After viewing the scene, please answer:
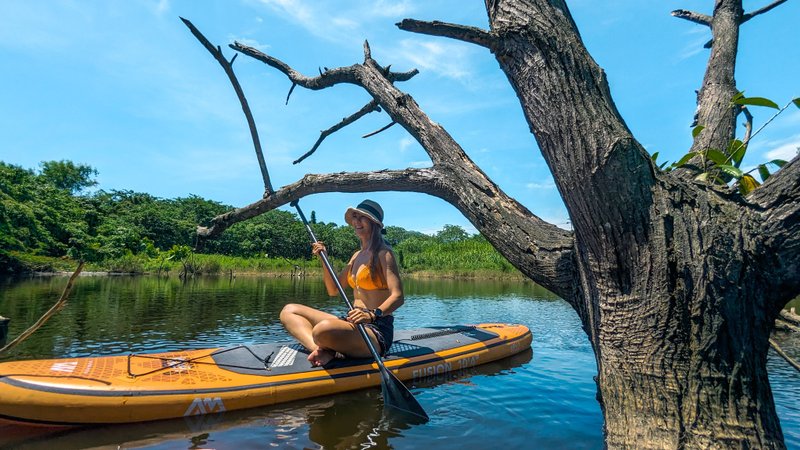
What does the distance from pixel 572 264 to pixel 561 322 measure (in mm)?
9388

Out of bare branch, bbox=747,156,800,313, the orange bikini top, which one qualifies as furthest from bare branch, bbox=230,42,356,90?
bare branch, bbox=747,156,800,313

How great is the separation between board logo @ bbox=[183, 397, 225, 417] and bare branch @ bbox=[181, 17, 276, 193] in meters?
1.92

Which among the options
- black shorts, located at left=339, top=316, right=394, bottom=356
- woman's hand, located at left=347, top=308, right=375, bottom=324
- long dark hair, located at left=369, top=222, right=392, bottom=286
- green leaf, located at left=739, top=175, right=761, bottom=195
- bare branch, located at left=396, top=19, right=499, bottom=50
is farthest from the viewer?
black shorts, located at left=339, top=316, right=394, bottom=356

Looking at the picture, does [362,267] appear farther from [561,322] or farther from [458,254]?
[458,254]

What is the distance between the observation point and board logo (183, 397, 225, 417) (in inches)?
157

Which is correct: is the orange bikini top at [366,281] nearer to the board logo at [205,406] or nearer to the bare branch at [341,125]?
the bare branch at [341,125]

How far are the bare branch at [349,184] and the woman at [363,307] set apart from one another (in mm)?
1252

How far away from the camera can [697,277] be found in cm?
162

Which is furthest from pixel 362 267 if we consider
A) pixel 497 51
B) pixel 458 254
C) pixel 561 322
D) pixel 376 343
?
pixel 458 254

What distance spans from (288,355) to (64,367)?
6.36 feet

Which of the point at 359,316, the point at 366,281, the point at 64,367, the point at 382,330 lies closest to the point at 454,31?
the point at 359,316

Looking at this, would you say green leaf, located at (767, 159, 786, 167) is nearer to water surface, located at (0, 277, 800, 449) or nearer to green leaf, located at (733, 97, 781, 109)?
green leaf, located at (733, 97, 781, 109)

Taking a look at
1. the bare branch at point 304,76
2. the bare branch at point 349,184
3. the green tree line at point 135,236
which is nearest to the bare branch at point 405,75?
the bare branch at point 304,76

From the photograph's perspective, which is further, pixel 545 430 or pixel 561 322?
pixel 561 322
